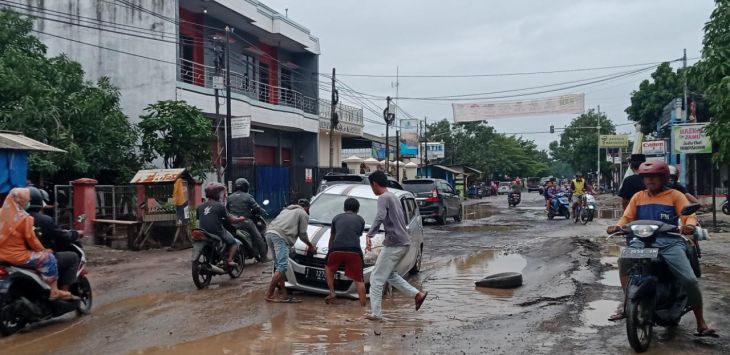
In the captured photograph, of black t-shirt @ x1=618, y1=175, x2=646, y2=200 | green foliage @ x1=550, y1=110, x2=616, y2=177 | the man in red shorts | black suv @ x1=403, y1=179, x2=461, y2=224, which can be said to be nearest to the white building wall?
black suv @ x1=403, y1=179, x2=461, y2=224

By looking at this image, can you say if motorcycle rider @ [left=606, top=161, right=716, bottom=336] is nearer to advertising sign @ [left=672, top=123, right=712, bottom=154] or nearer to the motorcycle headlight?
the motorcycle headlight

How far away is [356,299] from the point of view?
8695 mm

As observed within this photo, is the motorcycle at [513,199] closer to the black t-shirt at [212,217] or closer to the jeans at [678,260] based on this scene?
the black t-shirt at [212,217]

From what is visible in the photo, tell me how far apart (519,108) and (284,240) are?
2662 cm

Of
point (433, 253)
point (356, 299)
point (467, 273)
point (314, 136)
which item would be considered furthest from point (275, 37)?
point (356, 299)

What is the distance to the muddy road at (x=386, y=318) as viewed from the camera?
20.3 feet

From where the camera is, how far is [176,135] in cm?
1844

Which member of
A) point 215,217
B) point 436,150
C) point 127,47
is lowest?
point 215,217

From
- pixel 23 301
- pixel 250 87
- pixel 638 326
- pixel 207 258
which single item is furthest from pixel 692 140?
pixel 23 301

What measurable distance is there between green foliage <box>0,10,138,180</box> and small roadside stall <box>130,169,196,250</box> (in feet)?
7.22

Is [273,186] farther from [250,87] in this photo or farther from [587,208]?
[587,208]

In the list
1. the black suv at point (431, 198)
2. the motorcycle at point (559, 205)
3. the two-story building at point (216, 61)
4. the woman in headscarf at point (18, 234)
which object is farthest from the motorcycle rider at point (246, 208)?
the motorcycle at point (559, 205)

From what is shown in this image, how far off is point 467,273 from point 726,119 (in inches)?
185

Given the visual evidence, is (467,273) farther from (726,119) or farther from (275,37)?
(275,37)
